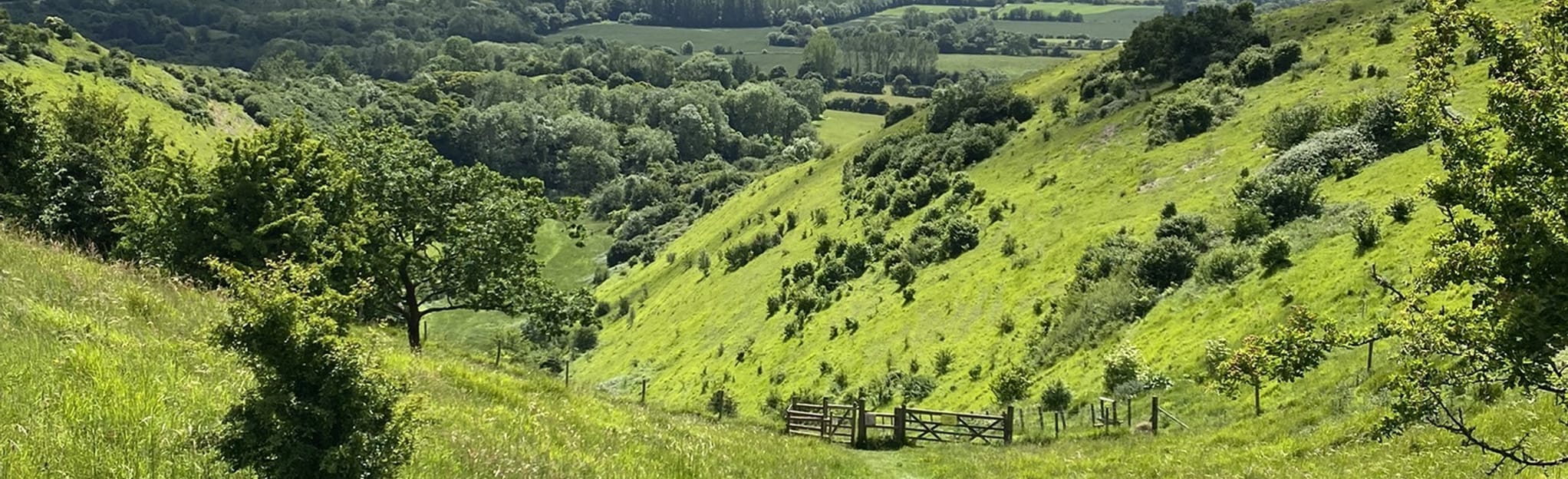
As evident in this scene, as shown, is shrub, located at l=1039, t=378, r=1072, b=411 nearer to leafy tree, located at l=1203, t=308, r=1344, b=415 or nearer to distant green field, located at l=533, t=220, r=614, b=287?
leafy tree, located at l=1203, t=308, r=1344, b=415

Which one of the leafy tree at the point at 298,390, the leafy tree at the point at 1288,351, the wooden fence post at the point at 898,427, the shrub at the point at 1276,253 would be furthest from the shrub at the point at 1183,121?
the leafy tree at the point at 298,390

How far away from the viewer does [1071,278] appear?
41125mm

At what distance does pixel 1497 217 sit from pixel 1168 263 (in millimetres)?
30872

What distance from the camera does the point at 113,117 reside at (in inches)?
2067

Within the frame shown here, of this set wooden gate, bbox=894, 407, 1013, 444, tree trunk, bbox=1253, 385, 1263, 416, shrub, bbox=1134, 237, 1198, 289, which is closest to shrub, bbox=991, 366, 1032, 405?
wooden gate, bbox=894, 407, 1013, 444

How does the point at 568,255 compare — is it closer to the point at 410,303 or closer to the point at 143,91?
the point at 143,91

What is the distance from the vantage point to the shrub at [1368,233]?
29.1 metres

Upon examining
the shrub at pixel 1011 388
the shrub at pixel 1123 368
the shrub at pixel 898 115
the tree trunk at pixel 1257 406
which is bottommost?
the shrub at pixel 898 115

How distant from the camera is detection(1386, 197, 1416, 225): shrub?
2933 centimetres

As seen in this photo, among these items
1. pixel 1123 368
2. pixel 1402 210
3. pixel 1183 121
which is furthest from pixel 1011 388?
pixel 1183 121

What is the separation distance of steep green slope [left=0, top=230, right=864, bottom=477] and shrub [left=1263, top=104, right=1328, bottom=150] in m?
34.5

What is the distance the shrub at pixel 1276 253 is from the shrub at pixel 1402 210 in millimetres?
3370

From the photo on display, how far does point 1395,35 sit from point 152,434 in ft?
218

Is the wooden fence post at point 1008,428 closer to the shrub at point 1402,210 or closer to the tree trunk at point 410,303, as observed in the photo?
the shrub at point 1402,210
